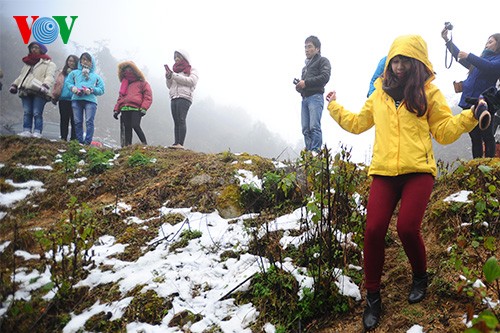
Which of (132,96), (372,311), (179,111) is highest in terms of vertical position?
(132,96)

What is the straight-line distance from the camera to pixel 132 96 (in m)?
6.63

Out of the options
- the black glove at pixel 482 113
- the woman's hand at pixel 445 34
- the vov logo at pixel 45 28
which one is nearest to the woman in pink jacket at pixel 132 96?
the vov logo at pixel 45 28

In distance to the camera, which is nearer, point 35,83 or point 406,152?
point 406,152

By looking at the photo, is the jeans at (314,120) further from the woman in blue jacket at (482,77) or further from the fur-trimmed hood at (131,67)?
the fur-trimmed hood at (131,67)

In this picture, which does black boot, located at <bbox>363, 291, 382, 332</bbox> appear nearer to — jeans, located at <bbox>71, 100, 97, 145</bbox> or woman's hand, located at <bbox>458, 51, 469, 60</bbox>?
woman's hand, located at <bbox>458, 51, 469, 60</bbox>

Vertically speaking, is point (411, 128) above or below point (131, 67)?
below

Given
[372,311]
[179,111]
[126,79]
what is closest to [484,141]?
[372,311]

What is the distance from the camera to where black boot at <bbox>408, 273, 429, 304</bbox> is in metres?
2.10

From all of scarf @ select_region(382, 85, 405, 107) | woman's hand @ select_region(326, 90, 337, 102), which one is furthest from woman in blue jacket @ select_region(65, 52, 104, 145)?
scarf @ select_region(382, 85, 405, 107)

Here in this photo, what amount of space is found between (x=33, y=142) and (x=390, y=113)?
7186 millimetres

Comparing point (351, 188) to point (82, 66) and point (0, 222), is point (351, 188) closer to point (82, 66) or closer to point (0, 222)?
point (0, 222)

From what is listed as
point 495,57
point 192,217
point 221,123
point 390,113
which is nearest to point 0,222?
point 192,217

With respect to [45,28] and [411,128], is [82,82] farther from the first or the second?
[411,128]

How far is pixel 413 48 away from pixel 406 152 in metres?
0.83
